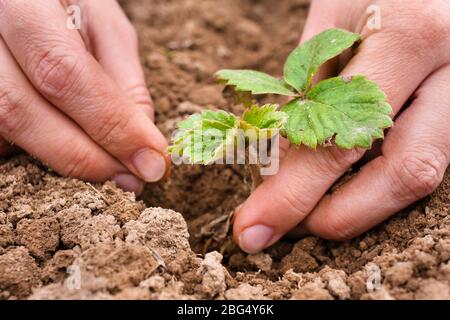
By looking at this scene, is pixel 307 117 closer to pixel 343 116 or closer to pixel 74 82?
pixel 343 116

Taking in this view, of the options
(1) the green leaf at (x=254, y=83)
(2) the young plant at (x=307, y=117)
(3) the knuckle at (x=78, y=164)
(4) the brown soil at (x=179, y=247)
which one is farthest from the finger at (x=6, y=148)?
(1) the green leaf at (x=254, y=83)

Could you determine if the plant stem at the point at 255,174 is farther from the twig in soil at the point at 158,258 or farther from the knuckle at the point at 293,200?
the twig in soil at the point at 158,258

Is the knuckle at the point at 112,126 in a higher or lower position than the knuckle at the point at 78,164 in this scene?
higher

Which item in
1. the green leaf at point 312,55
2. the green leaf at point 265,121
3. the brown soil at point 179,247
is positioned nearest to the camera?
the brown soil at point 179,247

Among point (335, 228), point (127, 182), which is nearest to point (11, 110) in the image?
point (127, 182)

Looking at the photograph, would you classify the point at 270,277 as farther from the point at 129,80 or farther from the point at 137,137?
the point at 129,80

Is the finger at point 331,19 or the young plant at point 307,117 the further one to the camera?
the finger at point 331,19
